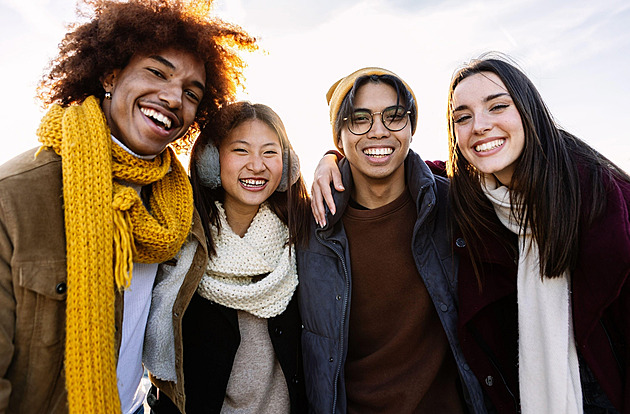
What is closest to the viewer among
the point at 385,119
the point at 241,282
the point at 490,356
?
the point at 490,356

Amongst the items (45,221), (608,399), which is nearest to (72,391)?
(45,221)

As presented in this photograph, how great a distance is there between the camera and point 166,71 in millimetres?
2012

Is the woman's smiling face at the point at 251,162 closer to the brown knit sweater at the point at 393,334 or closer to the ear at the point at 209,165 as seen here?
the ear at the point at 209,165

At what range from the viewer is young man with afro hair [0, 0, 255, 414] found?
4.78ft

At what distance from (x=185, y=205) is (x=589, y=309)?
208 centimetres

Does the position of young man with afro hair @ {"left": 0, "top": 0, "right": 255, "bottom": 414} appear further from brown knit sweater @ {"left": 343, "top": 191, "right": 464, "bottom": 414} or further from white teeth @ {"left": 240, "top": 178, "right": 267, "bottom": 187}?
brown knit sweater @ {"left": 343, "top": 191, "right": 464, "bottom": 414}

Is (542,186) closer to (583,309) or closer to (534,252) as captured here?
(534,252)

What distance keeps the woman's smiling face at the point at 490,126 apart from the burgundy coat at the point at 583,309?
37 cm

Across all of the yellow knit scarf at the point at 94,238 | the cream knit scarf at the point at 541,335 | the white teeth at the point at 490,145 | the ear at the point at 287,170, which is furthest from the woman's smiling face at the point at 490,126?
the yellow knit scarf at the point at 94,238

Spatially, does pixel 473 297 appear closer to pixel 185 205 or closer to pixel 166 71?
pixel 185 205

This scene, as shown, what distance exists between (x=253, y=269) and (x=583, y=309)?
176 centimetres

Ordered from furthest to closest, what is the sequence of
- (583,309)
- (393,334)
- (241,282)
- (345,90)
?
(345,90)
(241,282)
(393,334)
(583,309)

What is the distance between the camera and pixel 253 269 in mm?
2357

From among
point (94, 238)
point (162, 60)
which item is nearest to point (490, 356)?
point (94, 238)
